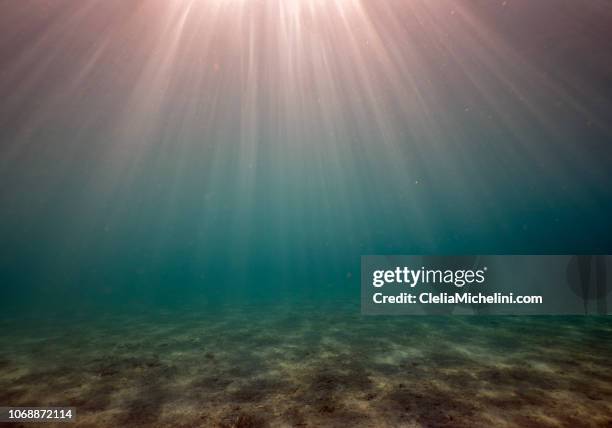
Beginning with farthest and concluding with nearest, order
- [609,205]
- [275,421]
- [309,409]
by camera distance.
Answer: [609,205] → [309,409] → [275,421]

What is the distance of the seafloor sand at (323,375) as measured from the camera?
4277 mm

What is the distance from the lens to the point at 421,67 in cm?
1306

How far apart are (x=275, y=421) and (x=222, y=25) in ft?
37.7

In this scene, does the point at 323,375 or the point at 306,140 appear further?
the point at 306,140

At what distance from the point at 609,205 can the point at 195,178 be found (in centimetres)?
6247

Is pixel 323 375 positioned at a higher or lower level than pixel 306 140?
lower

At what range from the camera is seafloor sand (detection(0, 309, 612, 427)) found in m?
4.28

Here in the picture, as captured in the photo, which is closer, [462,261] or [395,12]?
[462,261]

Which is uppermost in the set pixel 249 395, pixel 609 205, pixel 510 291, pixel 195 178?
pixel 195 178

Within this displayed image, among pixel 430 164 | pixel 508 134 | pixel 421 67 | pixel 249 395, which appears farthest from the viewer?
pixel 430 164

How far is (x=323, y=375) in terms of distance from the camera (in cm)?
577

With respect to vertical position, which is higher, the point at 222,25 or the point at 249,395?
the point at 222,25

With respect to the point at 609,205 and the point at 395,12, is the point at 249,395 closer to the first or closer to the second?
the point at 395,12

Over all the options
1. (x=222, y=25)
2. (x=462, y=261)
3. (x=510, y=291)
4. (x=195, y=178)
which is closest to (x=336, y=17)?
(x=222, y=25)
